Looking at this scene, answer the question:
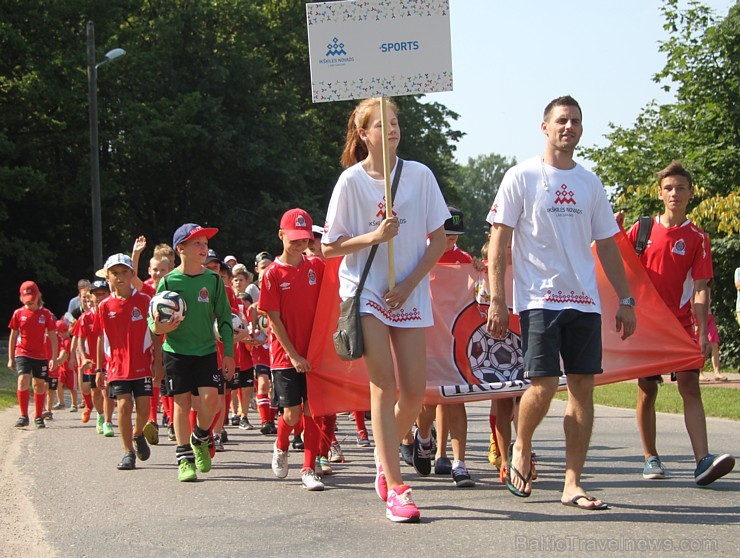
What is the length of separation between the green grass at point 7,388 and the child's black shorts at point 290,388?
11057 mm

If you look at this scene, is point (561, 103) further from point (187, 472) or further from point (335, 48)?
point (187, 472)

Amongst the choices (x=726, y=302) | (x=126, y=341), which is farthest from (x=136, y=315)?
(x=726, y=302)

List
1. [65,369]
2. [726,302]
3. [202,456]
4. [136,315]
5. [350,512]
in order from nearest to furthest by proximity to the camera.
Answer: [350,512], [202,456], [136,315], [65,369], [726,302]

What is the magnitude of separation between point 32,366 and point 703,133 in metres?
19.3

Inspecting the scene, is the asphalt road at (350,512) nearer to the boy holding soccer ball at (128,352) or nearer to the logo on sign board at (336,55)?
the boy holding soccer ball at (128,352)

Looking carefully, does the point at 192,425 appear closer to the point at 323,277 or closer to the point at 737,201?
the point at 323,277

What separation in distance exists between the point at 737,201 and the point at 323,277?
13.7m

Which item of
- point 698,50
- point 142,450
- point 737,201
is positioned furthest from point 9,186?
point 142,450

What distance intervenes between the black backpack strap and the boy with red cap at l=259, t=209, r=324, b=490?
8.01 ft

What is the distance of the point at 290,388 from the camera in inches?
344

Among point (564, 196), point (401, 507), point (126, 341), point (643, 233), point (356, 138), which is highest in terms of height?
point (356, 138)

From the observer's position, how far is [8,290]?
4250cm

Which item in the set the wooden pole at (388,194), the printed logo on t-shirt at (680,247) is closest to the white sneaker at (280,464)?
the wooden pole at (388,194)

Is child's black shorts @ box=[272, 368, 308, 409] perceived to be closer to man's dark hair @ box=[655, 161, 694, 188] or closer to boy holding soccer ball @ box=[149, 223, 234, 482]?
boy holding soccer ball @ box=[149, 223, 234, 482]
